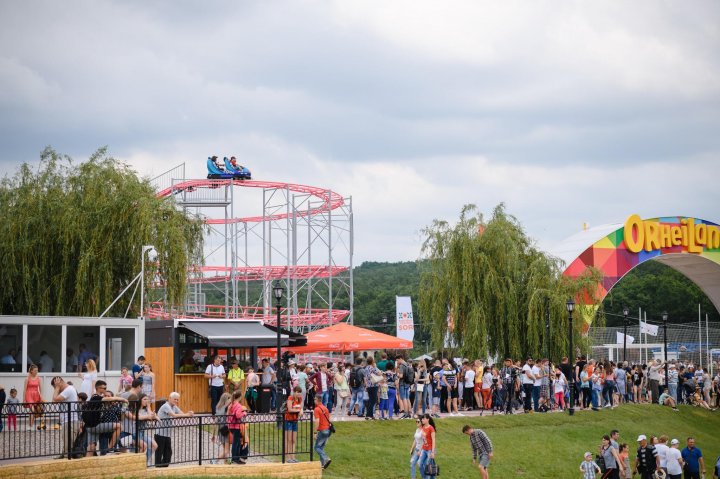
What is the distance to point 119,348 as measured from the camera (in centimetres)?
2534

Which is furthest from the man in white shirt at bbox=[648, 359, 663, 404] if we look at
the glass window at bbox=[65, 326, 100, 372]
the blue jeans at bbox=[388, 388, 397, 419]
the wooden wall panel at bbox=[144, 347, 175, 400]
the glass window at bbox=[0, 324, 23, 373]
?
the glass window at bbox=[0, 324, 23, 373]

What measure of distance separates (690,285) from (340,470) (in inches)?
3547

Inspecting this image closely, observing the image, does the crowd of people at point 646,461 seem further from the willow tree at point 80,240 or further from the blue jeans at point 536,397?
the willow tree at point 80,240

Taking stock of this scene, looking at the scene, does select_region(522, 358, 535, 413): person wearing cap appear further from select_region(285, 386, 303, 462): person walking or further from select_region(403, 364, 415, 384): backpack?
select_region(285, 386, 303, 462): person walking

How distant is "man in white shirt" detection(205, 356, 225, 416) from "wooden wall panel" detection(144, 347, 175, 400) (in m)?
1.41

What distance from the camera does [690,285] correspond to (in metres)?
105

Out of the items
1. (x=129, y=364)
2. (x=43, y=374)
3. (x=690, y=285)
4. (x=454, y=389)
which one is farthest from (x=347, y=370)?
(x=690, y=285)

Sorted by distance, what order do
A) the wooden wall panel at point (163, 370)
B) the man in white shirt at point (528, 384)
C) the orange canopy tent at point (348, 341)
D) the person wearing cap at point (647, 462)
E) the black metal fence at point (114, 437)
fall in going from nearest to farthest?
the black metal fence at point (114, 437) → the person wearing cap at point (647, 462) → the wooden wall panel at point (163, 370) → the man in white shirt at point (528, 384) → the orange canopy tent at point (348, 341)

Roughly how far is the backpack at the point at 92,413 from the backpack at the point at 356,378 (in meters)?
11.1

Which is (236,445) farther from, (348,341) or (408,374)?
(348,341)

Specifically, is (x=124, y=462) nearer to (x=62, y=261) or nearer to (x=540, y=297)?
(x=62, y=261)

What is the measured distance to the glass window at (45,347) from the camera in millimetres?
23859

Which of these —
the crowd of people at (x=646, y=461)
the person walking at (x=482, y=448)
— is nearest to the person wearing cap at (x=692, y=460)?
the crowd of people at (x=646, y=461)

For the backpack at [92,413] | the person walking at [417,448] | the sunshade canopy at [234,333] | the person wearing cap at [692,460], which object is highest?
the sunshade canopy at [234,333]
